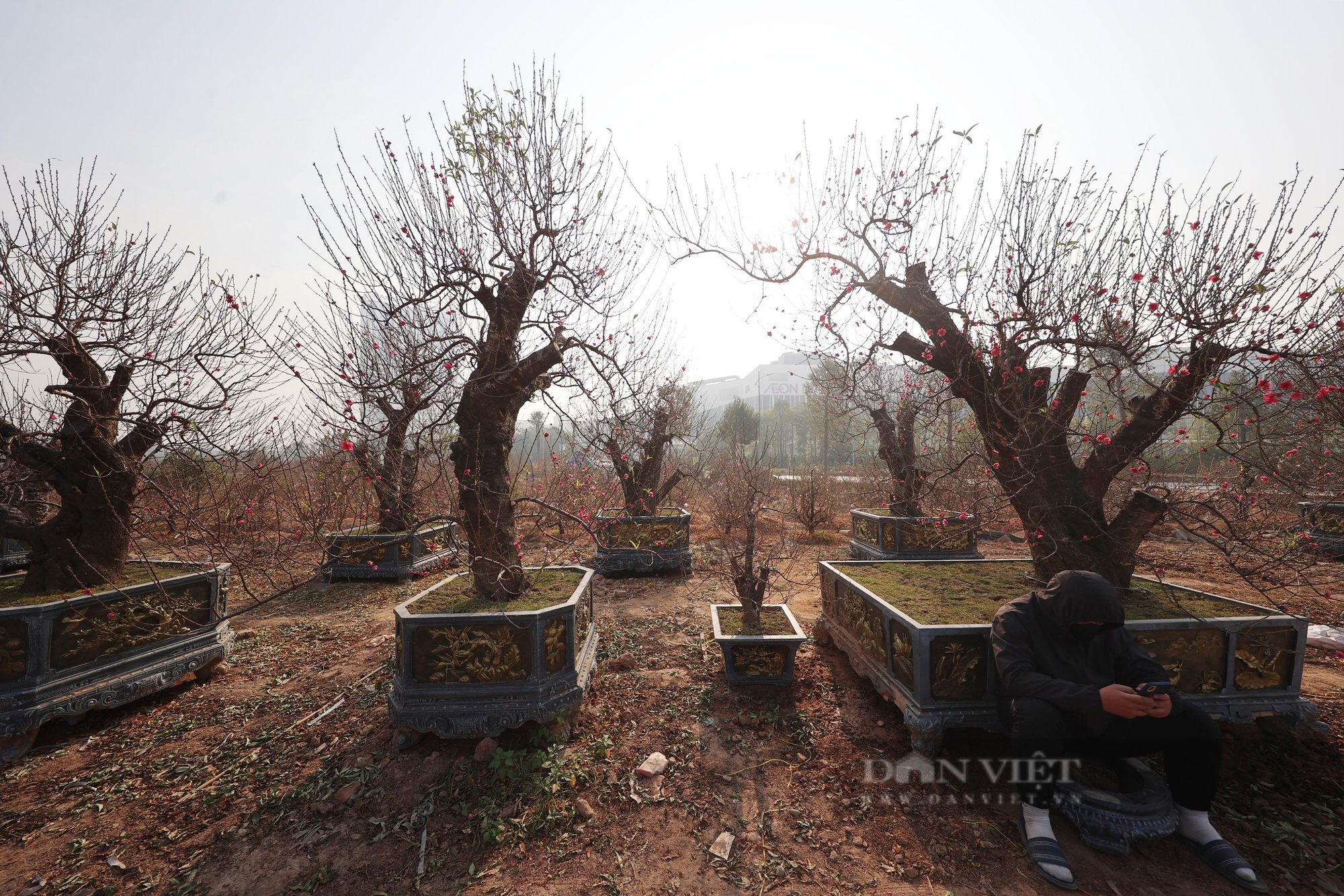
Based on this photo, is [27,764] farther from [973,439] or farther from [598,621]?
[973,439]

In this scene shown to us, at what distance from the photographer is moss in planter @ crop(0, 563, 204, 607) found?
3.55 meters

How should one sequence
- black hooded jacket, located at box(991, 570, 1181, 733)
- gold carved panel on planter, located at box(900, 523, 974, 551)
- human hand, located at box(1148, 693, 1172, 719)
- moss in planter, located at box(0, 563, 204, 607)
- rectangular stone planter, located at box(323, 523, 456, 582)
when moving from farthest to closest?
gold carved panel on planter, located at box(900, 523, 974, 551)
rectangular stone planter, located at box(323, 523, 456, 582)
moss in planter, located at box(0, 563, 204, 607)
black hooded jacket, located at box(991, 570, 1181, 733)
human hand, located at box(1148, 693, 1172, 719)

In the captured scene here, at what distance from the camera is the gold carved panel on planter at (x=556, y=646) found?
3.28m

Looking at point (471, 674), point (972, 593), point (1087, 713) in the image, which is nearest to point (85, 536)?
point (471, 674)

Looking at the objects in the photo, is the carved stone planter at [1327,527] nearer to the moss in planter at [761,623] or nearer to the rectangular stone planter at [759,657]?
the moss in planter at [761,623]

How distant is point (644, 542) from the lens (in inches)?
313

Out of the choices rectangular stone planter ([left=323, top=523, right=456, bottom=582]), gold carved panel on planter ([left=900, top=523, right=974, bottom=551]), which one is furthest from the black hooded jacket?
rectangular stone planter ([left=323, top=523, right=456, bottom=582])

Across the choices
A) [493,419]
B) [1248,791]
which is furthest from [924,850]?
[493,419]

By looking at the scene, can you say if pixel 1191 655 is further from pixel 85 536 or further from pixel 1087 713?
pixel 85 536

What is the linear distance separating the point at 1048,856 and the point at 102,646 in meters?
5.69

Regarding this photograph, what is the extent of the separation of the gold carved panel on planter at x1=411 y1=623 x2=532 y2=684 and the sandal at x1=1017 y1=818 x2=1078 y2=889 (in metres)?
2.77

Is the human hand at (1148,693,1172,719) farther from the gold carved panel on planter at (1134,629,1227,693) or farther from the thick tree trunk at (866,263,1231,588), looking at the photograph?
the thick tree trunk at (866,263,1231,588)

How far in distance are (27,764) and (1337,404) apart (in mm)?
8968

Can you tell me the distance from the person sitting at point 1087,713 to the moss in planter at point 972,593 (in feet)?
1.80
